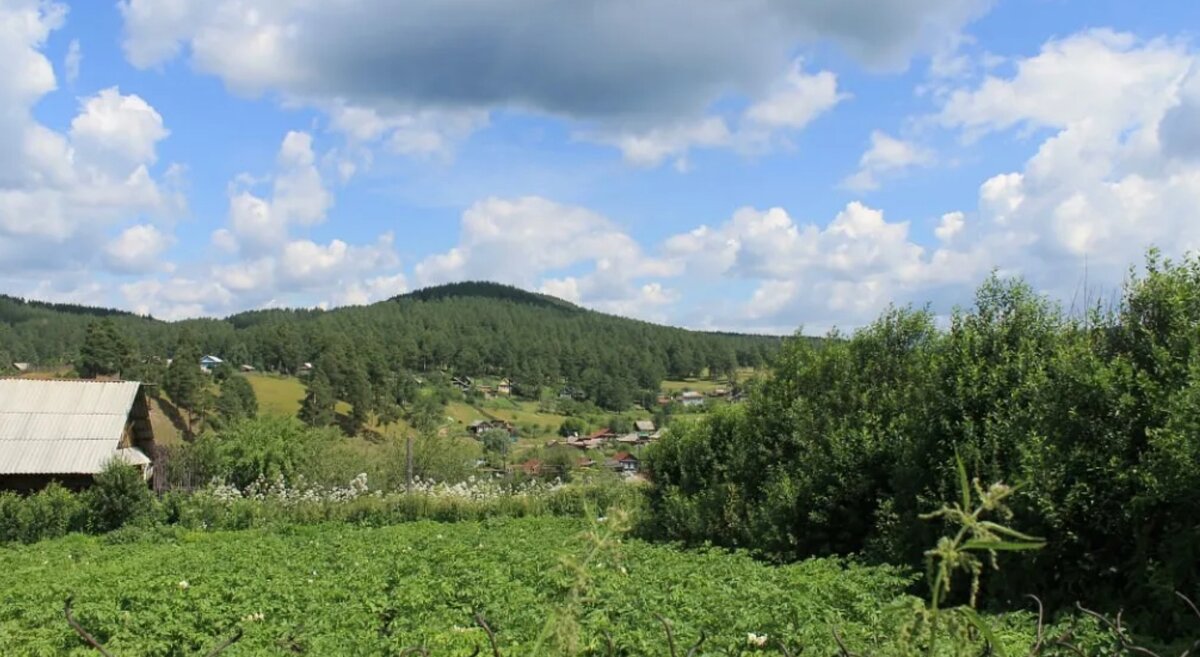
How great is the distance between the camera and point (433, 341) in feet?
438

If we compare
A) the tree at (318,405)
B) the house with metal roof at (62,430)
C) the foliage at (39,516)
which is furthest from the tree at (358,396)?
the foliage at (39,516)

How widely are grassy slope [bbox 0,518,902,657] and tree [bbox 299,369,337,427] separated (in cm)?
6814

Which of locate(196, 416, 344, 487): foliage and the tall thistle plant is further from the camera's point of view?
locate(196, 416, 344, 487): foliage

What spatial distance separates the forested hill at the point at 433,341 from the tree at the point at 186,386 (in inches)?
671

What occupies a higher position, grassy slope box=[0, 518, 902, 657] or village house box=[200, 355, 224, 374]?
village house box=[200, 355, 224, 374]

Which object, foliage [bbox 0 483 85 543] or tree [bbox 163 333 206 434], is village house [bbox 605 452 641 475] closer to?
foliage [bbox 0 483 85 543]

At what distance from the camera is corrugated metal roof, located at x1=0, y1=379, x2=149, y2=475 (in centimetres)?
2123

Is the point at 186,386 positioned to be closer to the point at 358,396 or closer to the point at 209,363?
the point at 358,396

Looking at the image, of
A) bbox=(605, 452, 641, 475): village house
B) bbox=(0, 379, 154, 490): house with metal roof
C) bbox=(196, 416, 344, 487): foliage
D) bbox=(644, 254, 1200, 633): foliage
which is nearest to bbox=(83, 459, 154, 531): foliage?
bbox=(0, 379, 154, 490): house with metal roof

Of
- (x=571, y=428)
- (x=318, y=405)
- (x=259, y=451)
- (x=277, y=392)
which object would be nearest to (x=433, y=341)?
(x=277, y=392)

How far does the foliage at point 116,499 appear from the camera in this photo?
18828mm

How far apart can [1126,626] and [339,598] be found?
6.82m

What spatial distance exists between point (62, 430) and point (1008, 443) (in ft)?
77.4

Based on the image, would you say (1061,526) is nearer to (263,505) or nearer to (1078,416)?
(1078,416)
